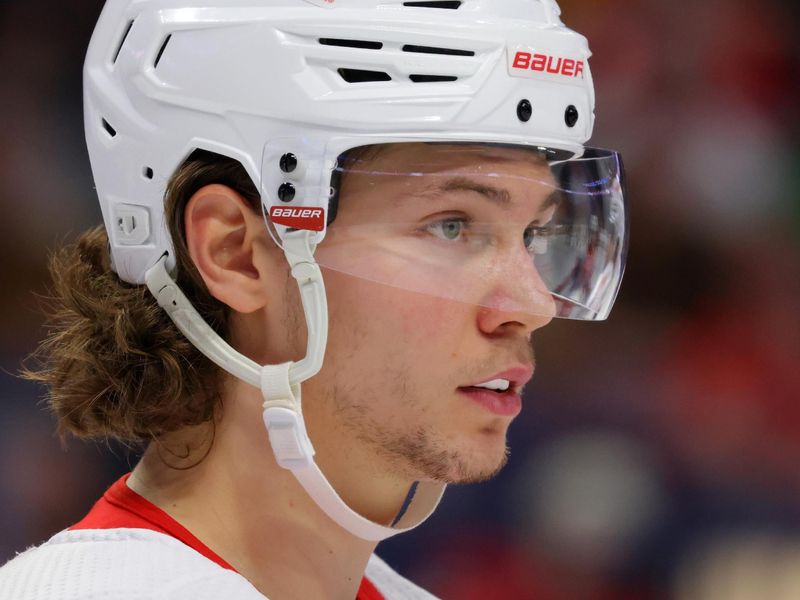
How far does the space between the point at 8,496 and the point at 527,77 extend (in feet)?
6.66

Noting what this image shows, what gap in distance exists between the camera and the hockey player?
192 cm

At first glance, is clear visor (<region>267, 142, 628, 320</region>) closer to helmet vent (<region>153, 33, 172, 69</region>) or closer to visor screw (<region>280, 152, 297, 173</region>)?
visor screw (<region>280, 152, 297, 173</region>)

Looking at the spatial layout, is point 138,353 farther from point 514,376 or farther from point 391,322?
point 514,376

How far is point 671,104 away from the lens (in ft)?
11.9

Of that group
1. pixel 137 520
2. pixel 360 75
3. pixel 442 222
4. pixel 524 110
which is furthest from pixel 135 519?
pixel 524 110

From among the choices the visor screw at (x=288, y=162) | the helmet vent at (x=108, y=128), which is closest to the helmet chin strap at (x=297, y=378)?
the visor screw at (x=288, y=162)

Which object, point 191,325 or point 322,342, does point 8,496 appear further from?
point 322,342

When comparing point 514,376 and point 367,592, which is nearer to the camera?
point 514,376

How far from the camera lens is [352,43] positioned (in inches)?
76.4

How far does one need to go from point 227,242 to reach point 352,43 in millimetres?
399

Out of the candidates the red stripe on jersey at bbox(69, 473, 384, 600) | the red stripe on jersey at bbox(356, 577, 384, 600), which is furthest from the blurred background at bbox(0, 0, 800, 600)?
the red stripe on jersey at bbox(69, 473, 384, 600)

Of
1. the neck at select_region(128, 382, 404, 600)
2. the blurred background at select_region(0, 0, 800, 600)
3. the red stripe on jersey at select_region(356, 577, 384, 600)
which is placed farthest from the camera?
the blurred background at select_region(0, 0, 800, 600)

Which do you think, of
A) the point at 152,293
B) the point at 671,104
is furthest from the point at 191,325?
the point at 671,104

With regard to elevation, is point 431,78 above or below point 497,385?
above
